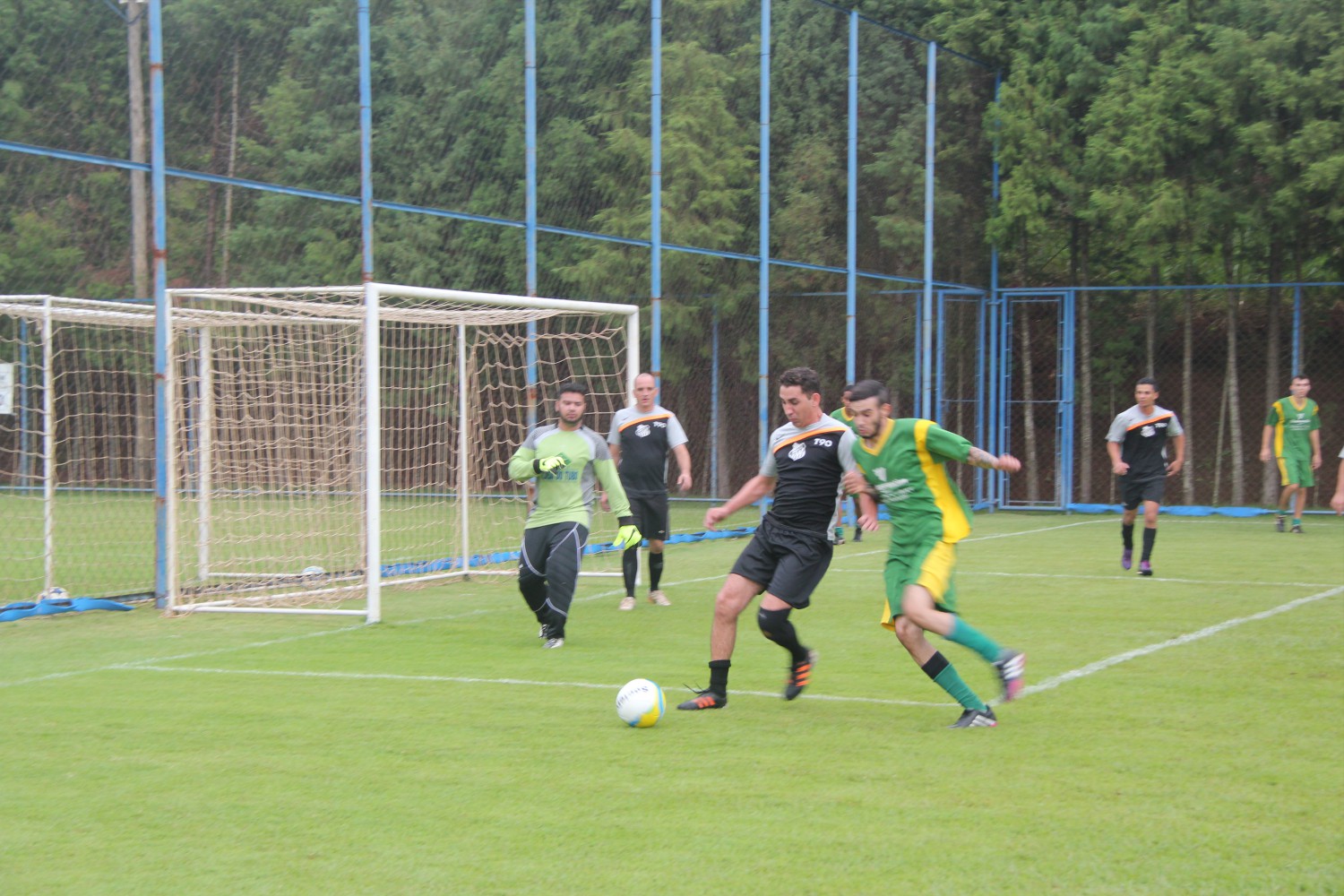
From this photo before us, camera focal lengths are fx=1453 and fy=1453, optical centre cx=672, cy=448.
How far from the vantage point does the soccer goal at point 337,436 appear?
1172cm

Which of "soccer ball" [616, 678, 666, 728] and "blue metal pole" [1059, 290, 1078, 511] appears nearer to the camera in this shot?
"soccer ball" [616, 678, 666, 728]

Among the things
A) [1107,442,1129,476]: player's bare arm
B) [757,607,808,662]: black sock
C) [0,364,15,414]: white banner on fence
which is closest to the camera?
[757,607,808,662]: black sock

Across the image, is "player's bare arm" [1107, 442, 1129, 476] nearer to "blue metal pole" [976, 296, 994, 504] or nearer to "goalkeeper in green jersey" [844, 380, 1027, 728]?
"goalkeeper in green jersey" [844, 380, 1027, 728]

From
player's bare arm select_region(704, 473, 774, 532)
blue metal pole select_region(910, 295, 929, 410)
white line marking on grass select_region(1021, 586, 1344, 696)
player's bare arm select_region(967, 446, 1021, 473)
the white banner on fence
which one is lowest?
white line marking on grass select_region(1021, 586, 1344, 696)

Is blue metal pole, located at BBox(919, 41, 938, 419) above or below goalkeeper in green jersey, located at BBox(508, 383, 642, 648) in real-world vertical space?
above

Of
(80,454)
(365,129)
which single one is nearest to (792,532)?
(365,129)

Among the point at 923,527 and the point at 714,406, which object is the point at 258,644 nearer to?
the point at 923,527

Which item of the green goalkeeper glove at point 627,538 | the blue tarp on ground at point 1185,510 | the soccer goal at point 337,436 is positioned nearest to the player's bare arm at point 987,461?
the green goalkeeper glove at point 627,538

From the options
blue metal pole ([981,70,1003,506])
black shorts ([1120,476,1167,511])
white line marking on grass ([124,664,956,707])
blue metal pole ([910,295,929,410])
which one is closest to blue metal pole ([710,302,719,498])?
blue metal pole ([910,295,929,410])

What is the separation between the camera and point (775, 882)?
4551 mm

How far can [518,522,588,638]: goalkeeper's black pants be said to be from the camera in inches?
380

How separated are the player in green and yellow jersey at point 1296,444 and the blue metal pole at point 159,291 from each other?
46.2ft

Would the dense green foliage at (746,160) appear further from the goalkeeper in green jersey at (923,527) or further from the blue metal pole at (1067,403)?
the goalkeeper in green jersey at (923,527)

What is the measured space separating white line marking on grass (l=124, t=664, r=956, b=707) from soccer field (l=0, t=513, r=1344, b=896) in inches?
1.3
